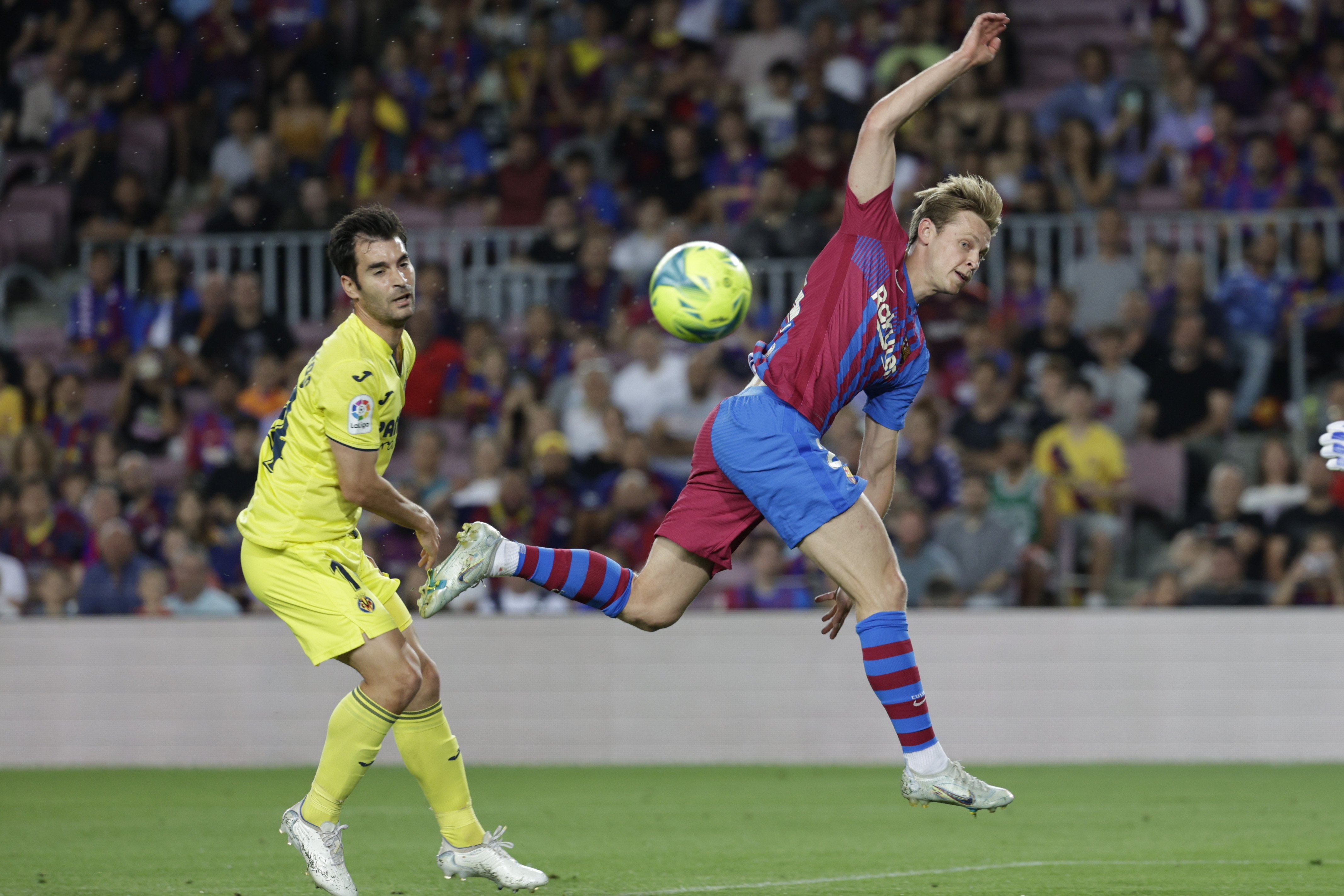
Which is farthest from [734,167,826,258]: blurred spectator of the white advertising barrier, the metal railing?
the white advertising barrier

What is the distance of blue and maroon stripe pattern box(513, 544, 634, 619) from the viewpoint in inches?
243

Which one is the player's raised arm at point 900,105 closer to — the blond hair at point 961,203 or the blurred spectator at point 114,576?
the blond hair at point 961,203

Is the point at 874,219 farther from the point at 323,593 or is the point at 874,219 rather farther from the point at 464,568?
the point at 323,593

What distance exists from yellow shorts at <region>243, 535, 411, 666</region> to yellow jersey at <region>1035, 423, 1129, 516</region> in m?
7.59

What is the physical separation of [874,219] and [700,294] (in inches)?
46.8

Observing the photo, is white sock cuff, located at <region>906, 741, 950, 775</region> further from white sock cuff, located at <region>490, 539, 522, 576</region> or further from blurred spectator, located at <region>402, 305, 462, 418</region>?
blurred spectator, located at <region>402, 305, 462, 418</region>

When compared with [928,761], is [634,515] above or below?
below

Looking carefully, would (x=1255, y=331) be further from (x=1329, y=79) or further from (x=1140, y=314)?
(x=1329, y=79)

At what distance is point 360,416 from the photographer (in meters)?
6.00

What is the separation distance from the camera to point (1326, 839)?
7.69 m

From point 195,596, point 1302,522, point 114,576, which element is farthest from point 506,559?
point 114,576

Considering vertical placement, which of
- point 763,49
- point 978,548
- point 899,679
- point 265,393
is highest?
point 763,49

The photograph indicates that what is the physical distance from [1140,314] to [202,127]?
9.83m

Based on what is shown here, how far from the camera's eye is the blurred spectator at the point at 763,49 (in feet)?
Result: 56.0
